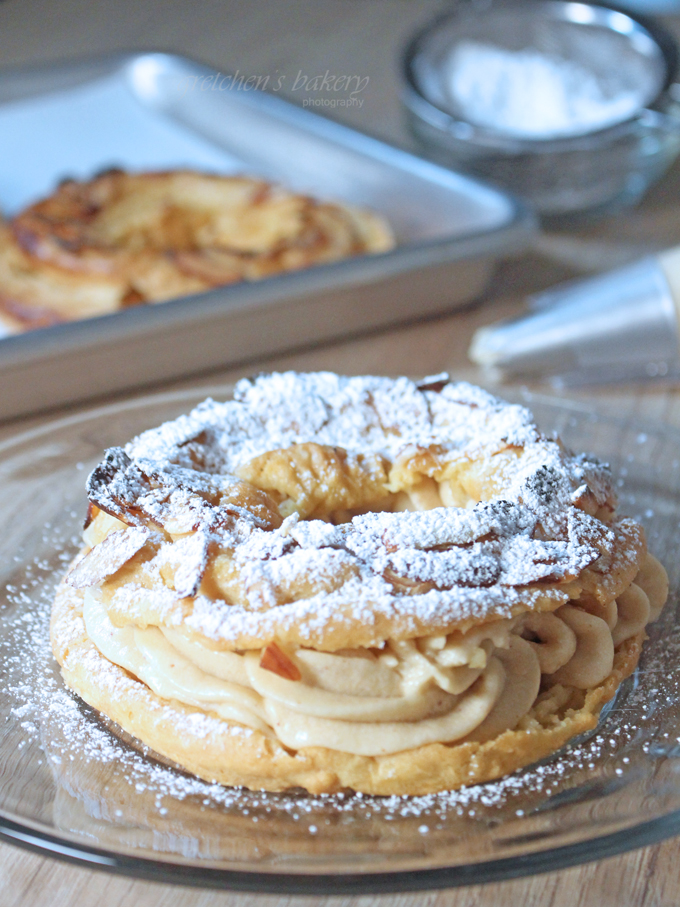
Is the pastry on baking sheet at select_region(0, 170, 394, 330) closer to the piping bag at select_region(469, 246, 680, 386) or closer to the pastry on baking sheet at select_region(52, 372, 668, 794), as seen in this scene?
the piping bag at select_region(469, 246, 680, 386)

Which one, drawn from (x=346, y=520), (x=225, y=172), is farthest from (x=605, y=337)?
(x=225, y=172)

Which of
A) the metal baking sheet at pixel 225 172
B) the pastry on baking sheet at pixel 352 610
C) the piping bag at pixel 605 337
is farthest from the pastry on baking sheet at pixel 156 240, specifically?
the pastry on baking sheet at pixel 352 610

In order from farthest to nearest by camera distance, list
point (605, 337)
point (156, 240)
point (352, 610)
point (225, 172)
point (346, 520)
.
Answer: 1. point (225, 172)
2. point (156, 240)
3. point (605, 337)
4. point (346, 520)
5. point (352, 610)

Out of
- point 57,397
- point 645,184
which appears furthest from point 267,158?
point 57,397

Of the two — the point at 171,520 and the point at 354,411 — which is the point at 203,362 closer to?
the point at 354,411

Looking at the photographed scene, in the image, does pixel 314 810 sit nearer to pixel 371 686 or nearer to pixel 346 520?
pixel 371 686

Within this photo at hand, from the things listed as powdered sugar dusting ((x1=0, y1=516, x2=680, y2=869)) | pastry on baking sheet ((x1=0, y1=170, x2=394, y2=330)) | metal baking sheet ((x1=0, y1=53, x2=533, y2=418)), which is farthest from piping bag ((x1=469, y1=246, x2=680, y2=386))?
powdered sugar dusting ((x1=0, y1=516, x2=680, y2=869))

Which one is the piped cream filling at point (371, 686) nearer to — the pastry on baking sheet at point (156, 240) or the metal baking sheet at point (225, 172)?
the metal baking sheet at point (225, 172)
